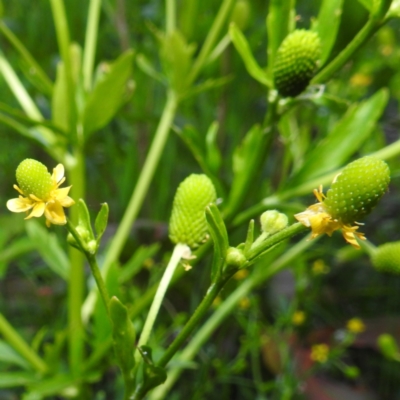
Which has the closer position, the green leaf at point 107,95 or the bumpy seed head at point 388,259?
the bumpy seed head at point 388,259

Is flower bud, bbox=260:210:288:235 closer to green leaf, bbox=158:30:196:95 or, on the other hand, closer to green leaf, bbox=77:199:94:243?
green leaf, bbox=77:199:94:243

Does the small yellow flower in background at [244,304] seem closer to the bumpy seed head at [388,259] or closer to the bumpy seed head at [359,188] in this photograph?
the bumpy seed head at [388,259]

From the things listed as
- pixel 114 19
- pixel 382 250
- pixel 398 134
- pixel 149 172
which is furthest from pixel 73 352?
pixel 398 134

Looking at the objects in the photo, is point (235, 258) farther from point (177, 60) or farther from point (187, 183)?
point (177, 60)

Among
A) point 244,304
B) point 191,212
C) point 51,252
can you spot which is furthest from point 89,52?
point 244,304

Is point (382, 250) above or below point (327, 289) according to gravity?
above

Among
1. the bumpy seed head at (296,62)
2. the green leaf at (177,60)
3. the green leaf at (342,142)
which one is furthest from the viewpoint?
the green leaf at (177,60)

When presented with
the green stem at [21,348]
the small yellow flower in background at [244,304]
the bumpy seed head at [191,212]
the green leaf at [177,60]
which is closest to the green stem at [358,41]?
the bumpy seed head at [191,212]

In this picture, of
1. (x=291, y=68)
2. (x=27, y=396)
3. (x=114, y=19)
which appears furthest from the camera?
(x=114, y=19)

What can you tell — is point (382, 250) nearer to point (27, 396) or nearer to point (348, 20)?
point (348, 20)
